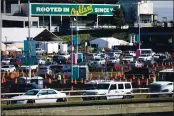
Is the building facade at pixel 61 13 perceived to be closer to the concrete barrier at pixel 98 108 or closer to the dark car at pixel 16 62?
the dark car at pixel 16 62

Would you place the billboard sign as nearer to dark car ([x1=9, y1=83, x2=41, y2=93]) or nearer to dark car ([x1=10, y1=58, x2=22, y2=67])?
dark car ([x1=10, y1=58, x2=22, y2=67])

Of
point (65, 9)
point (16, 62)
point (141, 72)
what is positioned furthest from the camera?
point (65, 9)

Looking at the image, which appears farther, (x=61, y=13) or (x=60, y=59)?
(x=61, y=13)

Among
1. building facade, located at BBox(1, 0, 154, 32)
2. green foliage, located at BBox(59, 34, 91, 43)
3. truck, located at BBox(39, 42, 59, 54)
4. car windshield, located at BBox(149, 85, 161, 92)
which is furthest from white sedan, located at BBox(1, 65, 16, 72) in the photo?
building facade, located at BBox(1, 0, 154, 32)

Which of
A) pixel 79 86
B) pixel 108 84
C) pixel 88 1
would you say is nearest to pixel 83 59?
pixel 79 86

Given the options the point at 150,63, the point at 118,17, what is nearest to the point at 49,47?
the point at 150,63

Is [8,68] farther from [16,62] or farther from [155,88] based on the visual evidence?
[155,88]

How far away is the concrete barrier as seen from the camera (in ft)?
56.2

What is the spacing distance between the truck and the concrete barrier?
4512cm

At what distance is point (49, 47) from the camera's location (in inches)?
2520

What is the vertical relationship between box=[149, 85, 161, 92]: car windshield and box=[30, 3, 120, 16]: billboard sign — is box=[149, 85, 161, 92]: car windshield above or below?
below

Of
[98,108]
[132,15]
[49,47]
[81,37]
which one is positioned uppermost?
[132,15]

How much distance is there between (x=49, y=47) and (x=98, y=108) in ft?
153

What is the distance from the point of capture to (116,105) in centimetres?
1816
